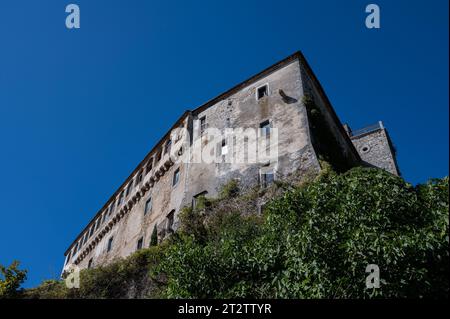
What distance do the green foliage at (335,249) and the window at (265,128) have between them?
344 inches

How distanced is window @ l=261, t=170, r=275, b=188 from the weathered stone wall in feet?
50.0

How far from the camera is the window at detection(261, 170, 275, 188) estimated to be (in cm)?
2036

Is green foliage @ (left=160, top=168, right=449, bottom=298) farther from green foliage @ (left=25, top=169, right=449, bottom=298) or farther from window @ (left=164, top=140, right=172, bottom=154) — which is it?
window @ (left=164, top=140, right=172, bottom=154)

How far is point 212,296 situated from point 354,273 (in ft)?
12.6

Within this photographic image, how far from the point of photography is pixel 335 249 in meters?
10.2

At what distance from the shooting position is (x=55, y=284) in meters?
18.5

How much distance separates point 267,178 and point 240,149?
320 centimetres

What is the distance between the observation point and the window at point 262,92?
83.5 feet

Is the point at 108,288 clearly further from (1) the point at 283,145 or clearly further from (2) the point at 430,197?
(2) the point at 430,197

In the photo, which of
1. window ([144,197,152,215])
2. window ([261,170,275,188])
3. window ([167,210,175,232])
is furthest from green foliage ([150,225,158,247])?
window ([261,170,275,188])

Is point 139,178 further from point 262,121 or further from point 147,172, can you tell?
point 262,121

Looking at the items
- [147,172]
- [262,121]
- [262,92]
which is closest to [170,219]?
[262,121]

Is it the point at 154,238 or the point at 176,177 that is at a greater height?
the point at 176,177
